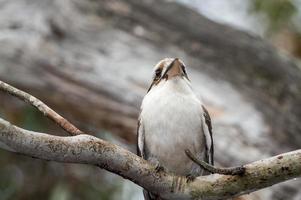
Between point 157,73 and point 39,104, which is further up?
point 157,73

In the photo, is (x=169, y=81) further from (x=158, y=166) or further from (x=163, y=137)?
(x=158, y=166)

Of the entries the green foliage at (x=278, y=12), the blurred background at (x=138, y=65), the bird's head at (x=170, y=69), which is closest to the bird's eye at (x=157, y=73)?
the bird's head at (x=170, y=69)

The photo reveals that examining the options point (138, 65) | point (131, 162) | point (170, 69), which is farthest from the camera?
point (138, 65)

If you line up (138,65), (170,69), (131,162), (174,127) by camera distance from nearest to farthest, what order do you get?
(131,162)
(174,127)
(170,69)
(138,65)

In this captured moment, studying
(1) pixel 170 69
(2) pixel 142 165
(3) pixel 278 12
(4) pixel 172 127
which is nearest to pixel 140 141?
(4) pixel 172 127

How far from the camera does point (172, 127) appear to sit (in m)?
2.70

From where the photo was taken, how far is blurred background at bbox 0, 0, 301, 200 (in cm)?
353

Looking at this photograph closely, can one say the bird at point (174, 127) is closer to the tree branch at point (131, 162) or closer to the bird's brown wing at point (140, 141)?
the bird's brown wing at point (140, 141)

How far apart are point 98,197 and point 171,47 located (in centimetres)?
128

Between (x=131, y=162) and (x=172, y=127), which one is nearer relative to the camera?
(x=131, y=162)

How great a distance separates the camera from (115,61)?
3.80m

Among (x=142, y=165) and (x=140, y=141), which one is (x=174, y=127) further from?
(x=142, y=165)

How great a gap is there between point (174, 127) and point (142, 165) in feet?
1.83

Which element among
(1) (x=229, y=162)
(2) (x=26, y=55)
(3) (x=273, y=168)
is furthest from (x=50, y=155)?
(2) (x=26, y=55)
